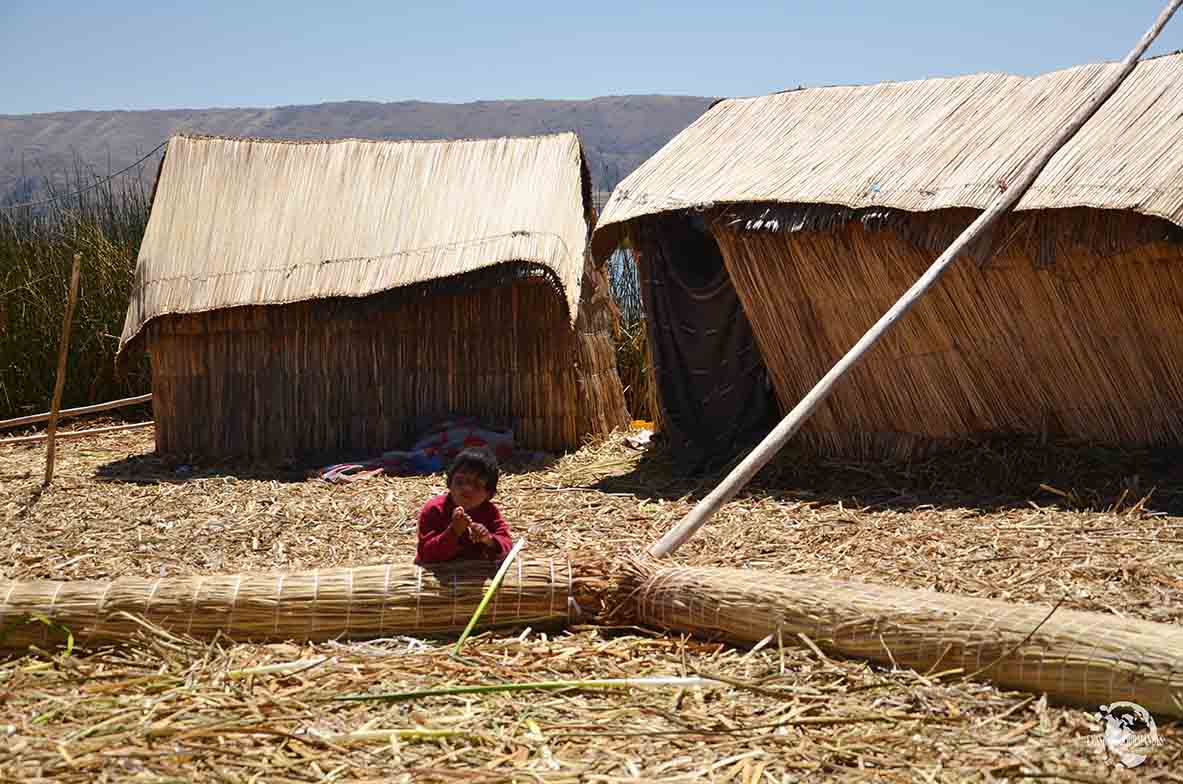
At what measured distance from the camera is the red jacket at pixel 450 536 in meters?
4.18

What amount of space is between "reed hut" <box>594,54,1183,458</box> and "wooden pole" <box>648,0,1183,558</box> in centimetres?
8

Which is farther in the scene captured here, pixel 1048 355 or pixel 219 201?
pixel 219 201

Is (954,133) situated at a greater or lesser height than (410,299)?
greater

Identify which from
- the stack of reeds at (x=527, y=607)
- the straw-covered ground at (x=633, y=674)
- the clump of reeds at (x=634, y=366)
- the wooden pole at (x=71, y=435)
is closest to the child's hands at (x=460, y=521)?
the stack of reeds at (x=527, y=607)

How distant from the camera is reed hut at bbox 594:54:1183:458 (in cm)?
593

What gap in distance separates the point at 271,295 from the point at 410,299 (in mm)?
877

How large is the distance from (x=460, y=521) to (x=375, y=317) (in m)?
4.40

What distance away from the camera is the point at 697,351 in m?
7.77

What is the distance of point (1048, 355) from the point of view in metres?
6.28

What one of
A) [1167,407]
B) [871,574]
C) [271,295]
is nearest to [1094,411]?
[1167,407]

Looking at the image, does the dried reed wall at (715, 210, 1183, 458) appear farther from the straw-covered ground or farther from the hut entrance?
the hut entrance

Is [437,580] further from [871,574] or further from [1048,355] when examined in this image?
[1048,355]

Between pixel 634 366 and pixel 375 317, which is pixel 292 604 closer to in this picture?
pixel 375 317
